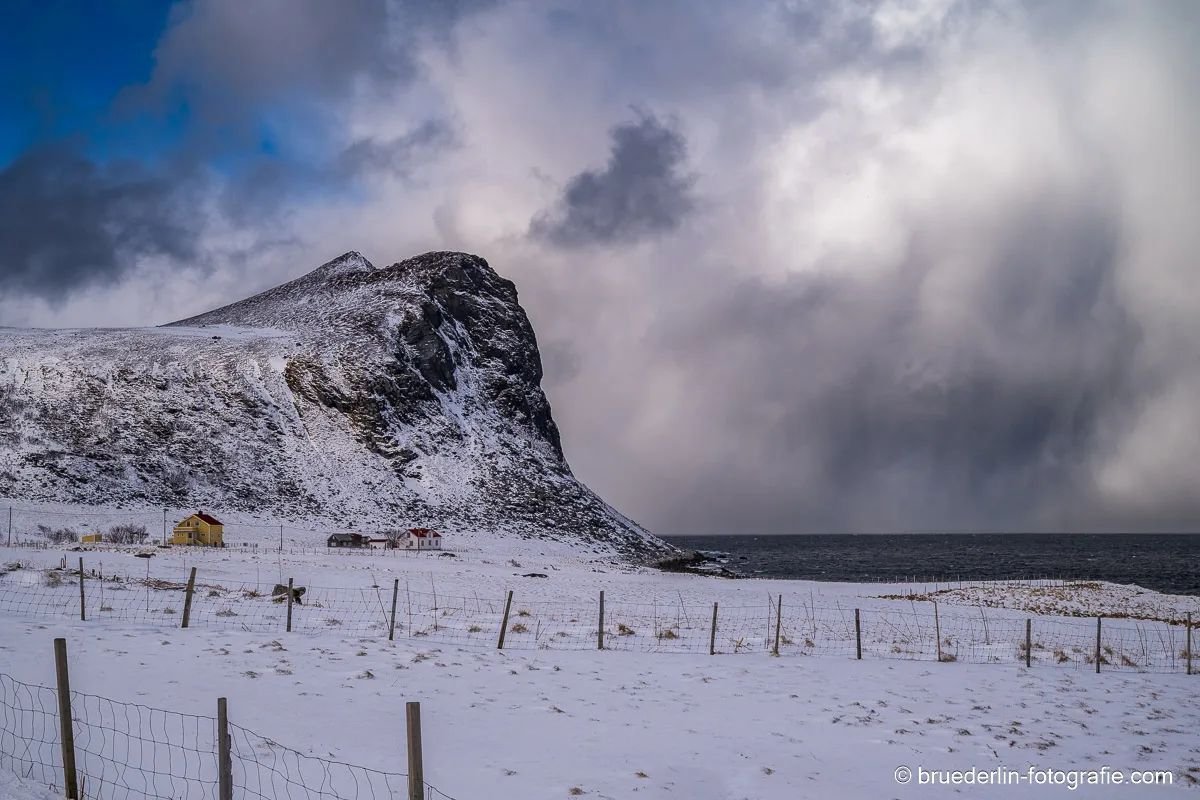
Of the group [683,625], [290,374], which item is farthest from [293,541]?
[683,625]

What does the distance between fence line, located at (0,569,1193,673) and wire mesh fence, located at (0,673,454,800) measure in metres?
8.14

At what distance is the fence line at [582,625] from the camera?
21.3 meters

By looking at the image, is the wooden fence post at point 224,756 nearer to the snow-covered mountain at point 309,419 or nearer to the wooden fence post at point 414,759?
the wooden fence post at point 414,759

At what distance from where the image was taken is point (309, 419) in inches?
3708

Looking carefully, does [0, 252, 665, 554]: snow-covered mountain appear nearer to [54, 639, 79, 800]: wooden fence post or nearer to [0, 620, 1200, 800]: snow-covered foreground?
[0, 620, 1200, 800]: snow-covered foreground

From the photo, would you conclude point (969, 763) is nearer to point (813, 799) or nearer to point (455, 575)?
point (813, 799)

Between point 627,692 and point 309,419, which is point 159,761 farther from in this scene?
point 309,419

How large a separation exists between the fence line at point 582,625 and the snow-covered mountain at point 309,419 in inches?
2105

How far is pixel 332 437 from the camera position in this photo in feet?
303

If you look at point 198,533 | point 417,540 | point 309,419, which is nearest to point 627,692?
point 198,533

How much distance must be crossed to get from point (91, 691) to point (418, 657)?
6225mm

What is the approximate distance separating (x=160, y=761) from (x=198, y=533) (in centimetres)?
5310

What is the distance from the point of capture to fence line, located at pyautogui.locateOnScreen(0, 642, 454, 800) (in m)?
9.46

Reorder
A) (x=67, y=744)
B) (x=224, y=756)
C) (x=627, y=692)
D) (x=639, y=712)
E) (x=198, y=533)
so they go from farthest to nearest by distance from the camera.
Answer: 1. (x=198, y=533)
2. (x=627, y=692)
3. (x=639, y=712)
4. (x=67, y=744)
5. (x=224, y=756)
